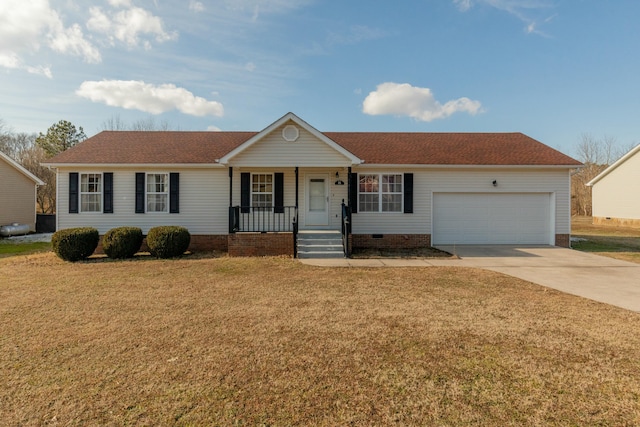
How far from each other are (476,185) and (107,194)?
1435 cm

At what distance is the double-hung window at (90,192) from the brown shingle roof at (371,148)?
0.65m

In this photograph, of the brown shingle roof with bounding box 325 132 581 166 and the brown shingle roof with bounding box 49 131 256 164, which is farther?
the brown shingle roof with bounding box 325 132 581 166

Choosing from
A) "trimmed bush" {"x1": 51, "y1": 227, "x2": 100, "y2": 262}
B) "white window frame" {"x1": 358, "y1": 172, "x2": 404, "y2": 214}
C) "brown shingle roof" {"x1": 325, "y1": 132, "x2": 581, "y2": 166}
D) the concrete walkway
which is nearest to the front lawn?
"trimmed bush" {"x1": 51, "y1": 227, "x2": 100, "y2": 262}

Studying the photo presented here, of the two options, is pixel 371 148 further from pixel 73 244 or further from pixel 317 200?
pixel 73 244

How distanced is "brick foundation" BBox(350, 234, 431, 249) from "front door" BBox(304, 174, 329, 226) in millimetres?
1457

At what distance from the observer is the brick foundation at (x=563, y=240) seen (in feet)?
41.8

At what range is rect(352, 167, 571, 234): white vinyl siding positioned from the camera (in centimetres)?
1273

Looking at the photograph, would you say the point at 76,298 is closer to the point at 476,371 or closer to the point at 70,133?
the point at 476,371

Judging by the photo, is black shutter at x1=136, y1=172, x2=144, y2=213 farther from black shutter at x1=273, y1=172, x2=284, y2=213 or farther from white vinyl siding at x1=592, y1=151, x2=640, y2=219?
white vinyl siding at x1=592, y1=151, x2=640, y2=219

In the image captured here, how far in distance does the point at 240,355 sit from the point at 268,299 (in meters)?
2.23

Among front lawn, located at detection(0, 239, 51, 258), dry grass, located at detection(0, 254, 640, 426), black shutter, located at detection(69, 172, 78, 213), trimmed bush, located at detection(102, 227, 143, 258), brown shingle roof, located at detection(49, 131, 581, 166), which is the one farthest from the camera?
brown shingle roof, located at detection(49, 131, 581, 166)

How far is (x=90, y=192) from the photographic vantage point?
12219 millimetres

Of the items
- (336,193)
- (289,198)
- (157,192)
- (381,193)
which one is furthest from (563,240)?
(157,192)

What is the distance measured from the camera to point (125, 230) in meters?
10.5
